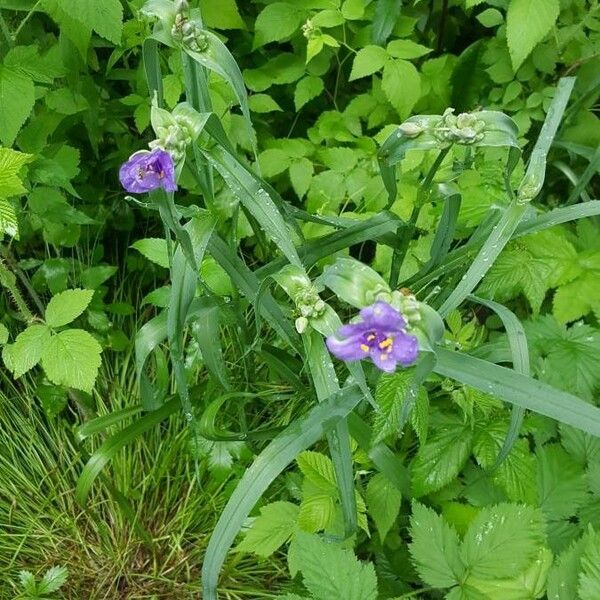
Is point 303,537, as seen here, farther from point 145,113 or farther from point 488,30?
point 488,30

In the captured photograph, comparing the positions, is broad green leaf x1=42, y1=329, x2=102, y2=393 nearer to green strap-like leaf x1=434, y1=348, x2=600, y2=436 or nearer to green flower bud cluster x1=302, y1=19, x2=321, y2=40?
green strap-like leaf x1=434, y1=348, x2=600, y2=436

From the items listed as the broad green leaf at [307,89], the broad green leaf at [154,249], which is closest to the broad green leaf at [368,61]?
the broad green leaf at [307,89]

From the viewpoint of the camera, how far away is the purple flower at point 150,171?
72 cm

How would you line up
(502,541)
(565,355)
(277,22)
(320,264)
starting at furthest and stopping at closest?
(277,22), (320,264), (565,355), (502,541)

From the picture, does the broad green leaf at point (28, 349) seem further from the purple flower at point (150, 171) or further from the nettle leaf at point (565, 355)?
the nettle leaf at point (565, 355)

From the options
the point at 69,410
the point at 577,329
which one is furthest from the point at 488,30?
the point at 69,410

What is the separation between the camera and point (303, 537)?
910 mm

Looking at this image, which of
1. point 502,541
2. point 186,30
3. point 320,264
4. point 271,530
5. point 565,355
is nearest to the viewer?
point 186,30


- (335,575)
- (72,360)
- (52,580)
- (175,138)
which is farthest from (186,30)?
(52,580)

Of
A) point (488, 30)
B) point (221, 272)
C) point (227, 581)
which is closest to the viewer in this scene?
point (221, 272)

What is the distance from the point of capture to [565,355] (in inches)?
47.9

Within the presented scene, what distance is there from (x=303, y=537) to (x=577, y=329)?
68cm

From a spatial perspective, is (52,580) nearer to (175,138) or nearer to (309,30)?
(175,138)

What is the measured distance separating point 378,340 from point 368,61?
0.93m
